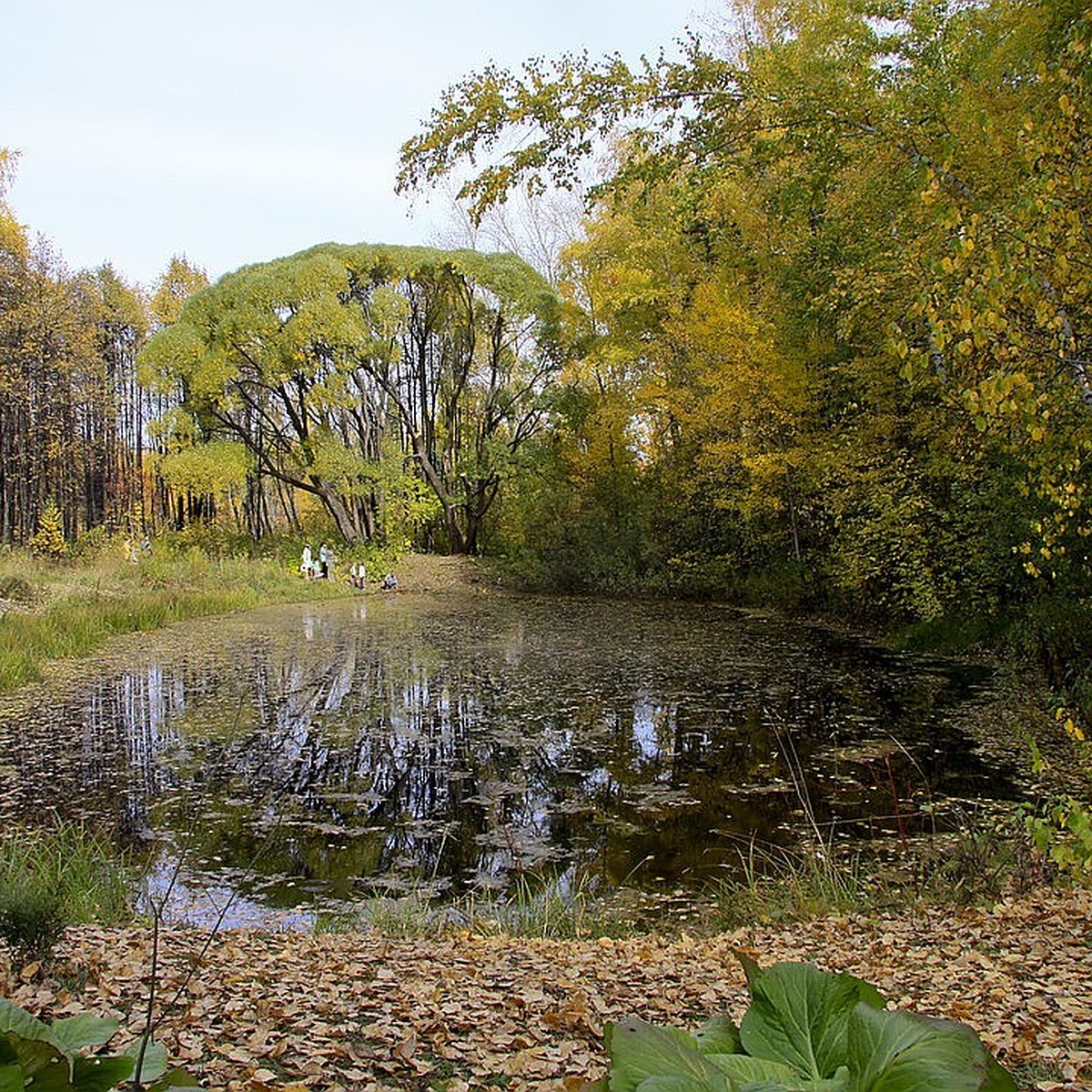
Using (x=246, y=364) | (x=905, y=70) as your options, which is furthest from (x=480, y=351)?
(x=905, y=70)

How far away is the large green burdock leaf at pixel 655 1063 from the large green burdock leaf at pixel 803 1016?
0.24ft

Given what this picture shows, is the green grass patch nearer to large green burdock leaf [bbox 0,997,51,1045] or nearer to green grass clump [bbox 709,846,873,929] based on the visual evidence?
green grass clump [bbox 709,846,873,929]

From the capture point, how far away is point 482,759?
24.5 ft

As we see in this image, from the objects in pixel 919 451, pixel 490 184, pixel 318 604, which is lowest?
pixel 318 604

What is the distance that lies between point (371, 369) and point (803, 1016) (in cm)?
2802

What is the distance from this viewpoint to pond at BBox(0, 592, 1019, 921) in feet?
17.8

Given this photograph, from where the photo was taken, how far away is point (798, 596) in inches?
669

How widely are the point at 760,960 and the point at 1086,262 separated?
311 centimetres

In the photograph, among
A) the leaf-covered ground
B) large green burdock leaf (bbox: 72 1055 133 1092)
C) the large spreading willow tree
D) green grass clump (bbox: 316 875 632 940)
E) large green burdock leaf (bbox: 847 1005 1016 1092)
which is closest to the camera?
large green burdock leaf (bbox: 847 1005 1016 1092)

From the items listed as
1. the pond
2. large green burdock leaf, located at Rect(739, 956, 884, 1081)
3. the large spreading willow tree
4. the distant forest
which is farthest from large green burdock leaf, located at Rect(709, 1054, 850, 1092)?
the large spreading willow tree

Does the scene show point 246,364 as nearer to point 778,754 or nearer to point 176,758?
point 176,758

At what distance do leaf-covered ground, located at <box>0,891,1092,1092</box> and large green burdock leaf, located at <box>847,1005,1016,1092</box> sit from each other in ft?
5.25

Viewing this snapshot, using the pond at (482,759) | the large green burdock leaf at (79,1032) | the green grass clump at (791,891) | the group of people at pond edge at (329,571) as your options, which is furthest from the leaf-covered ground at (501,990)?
the group of people at pond edge at (329,571)

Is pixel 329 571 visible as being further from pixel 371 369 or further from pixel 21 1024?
pixel 21 1024
